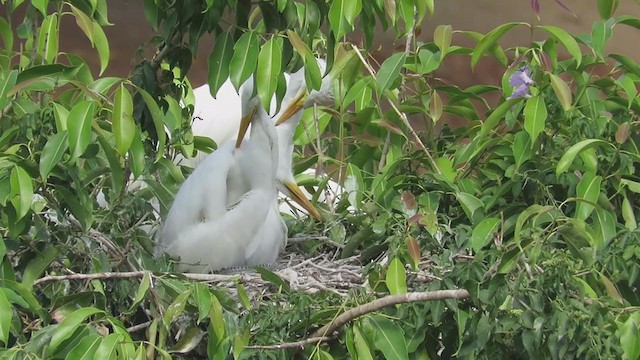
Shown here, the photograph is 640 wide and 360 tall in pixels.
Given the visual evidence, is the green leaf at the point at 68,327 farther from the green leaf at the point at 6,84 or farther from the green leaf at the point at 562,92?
the green leaf at the point at 562,92

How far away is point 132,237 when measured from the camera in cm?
180

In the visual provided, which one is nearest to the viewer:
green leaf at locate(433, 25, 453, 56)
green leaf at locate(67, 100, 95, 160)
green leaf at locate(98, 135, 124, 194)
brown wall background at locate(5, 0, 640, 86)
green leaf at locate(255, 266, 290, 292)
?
green leaf at locate(67, 100, 95, 160)

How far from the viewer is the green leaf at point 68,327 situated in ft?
4.52

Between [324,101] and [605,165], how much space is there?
517 mm

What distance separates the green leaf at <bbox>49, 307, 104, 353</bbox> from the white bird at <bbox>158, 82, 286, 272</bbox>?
2.22 feet

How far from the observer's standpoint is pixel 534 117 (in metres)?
1.81

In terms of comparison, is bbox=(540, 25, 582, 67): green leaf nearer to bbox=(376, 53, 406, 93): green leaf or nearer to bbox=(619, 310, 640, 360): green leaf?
bbox=(376, 53, 406, 93): green leaf

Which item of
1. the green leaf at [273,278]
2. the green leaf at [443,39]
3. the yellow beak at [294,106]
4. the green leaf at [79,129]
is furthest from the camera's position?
the yellow beak at [294,106]

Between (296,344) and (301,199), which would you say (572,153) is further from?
(301,199)

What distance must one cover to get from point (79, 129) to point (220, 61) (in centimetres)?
23

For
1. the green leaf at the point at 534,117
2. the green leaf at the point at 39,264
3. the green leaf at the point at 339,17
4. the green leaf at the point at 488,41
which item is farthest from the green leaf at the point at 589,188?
the green leaf at the point at 39,264

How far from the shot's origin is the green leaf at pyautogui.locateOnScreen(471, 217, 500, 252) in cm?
168

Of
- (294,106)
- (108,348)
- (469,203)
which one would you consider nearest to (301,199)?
(294,106)

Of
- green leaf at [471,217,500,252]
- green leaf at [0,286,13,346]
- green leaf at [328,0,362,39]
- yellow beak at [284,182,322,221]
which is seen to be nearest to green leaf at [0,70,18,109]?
green leaf at [0,286,13,346]
